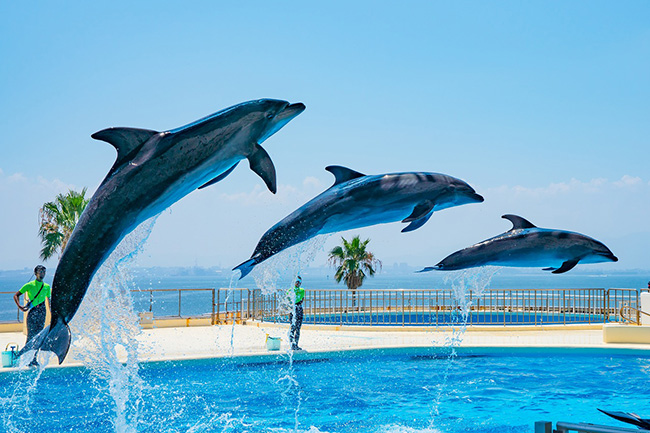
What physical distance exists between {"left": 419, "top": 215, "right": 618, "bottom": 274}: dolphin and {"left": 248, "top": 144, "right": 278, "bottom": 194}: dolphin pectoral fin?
2191 mm

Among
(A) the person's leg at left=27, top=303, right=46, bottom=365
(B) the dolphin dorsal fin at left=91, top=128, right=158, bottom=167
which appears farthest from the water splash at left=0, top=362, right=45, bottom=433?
(B) the dolphin dorsal fin at left=91, top=128, right=158, bottom=167

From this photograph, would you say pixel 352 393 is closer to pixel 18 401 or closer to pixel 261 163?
pixel 18 401

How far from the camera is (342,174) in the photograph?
5.29 meters

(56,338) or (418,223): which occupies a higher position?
(418,223)

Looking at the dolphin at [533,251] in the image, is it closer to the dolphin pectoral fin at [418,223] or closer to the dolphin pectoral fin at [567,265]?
the dolphin pectoral fin at [567,265]

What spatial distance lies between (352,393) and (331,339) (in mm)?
4274

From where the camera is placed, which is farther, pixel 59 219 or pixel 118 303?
pixel 59 219

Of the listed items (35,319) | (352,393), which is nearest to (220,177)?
(352,393)

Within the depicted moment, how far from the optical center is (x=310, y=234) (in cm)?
508

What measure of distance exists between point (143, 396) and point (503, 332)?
29.4 feet

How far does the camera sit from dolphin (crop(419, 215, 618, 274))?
579cm

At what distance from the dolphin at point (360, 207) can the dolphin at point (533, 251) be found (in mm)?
803

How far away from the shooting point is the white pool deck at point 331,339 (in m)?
Result: 11.1

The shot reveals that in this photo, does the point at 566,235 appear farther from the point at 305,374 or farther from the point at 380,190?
the point at 305,374
